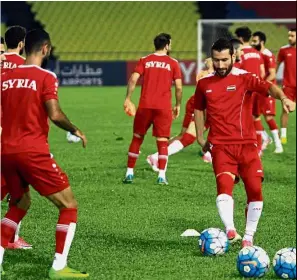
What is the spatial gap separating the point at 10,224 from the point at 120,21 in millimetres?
41500

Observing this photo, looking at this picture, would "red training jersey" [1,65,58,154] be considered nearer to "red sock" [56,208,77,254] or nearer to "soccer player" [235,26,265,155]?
"red sock" [56,208,77,254]

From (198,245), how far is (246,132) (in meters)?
1.15

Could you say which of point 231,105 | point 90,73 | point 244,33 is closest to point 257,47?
point 244,33

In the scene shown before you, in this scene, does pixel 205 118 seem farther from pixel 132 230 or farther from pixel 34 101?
pixel 34 101

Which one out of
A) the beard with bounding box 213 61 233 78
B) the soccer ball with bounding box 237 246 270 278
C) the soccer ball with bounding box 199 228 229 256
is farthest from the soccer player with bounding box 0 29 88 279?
the beard with bounding box 213 61 233 78

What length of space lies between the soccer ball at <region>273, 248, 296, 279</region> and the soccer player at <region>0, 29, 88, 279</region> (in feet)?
5.06

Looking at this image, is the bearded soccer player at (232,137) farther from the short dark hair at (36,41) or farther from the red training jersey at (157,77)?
the red training jersey at (157,77)

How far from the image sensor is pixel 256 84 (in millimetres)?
8914

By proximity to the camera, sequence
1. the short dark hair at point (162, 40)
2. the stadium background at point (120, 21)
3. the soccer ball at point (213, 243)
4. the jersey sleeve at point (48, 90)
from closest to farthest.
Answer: the jersey sleeve at point (48, 90)
the soccer ball at point (213, 243)
the short dark hair at point (162, 40)
the stadium background at point (120, 21)

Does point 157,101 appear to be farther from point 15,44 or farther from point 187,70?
point 187,70

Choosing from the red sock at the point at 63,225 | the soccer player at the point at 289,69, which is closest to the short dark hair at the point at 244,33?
the soccer player at the point at 289,69

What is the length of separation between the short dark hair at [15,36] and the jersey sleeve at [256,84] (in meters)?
2.40

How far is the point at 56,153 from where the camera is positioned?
18312 mm

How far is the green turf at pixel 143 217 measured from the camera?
820 cm
